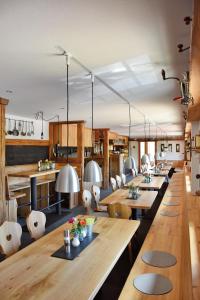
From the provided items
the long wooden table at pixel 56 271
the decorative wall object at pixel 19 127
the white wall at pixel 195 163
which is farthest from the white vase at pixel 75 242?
the decorative wall object at pixel 19 127

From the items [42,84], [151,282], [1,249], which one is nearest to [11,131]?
[42,84]

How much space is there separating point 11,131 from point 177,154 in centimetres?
1361

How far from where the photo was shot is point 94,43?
225 centimetres

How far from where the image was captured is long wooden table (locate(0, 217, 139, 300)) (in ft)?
5.43

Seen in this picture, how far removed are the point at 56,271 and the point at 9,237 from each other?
1.04 meters

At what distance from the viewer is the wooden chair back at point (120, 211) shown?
376 centimetres

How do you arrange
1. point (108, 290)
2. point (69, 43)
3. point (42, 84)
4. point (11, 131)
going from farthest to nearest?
point (11, 131), point (42, 84), point (108, 290), point (69, 43)

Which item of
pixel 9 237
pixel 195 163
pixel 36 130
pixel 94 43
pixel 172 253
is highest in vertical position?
pixel 94 43

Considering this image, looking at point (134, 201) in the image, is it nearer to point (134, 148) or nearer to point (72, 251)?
point (72, 251)

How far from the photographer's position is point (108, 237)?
2.69m

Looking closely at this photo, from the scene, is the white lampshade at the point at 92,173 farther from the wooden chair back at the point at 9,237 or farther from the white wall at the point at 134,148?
the white wall at the point at 134,148

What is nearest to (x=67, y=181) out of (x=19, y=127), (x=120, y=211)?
(x=120, y=211)

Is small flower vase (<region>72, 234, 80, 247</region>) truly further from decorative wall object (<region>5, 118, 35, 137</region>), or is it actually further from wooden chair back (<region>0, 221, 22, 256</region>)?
decorative wall object (<region>5, 118, 35, 137</region>)

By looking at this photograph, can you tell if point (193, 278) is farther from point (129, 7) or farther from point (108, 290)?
point (108, 290)
